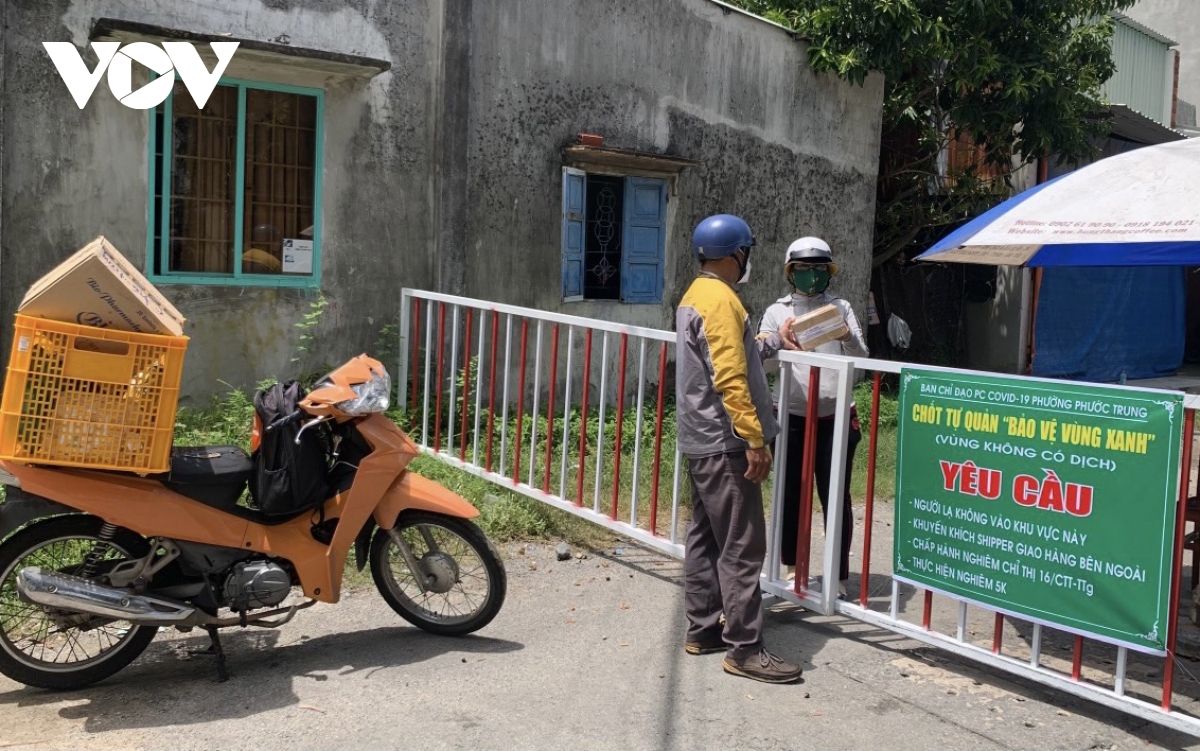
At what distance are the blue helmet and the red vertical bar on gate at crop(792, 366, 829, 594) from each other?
67 cm

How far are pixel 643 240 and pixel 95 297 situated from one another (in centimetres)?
654

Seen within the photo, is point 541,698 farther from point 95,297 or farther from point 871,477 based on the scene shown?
point 95,297

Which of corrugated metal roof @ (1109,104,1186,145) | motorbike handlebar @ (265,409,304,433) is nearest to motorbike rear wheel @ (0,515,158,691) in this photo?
motorbike handlebar @ (265,409,304,433)

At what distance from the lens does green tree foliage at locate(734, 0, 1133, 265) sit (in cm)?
1082

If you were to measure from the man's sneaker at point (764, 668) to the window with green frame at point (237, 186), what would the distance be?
4.93 metres

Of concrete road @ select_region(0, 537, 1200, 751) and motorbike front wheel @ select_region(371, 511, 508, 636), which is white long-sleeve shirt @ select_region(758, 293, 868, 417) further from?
motorbike front wheel @ select_region(371, 511, 508, 636)

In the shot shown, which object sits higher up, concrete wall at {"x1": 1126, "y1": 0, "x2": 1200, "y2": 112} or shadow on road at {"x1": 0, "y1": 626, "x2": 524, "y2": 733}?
concrete wall at {"x1": 1126, "y1": 0, "x2": 1200, "y2": 112}

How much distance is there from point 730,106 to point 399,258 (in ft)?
12.8

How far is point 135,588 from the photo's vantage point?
396 centimetres

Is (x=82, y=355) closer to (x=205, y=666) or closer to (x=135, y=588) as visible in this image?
(x=135, y=588)

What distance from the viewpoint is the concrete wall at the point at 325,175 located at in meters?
6.81

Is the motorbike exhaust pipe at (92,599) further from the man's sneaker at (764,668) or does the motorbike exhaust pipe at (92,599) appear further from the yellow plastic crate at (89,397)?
the man's sneaker at (764,668)

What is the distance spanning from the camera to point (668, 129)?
32.4 feet

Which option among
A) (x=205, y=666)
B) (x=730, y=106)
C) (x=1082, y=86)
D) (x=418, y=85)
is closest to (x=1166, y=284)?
(x=1082, y=86)
